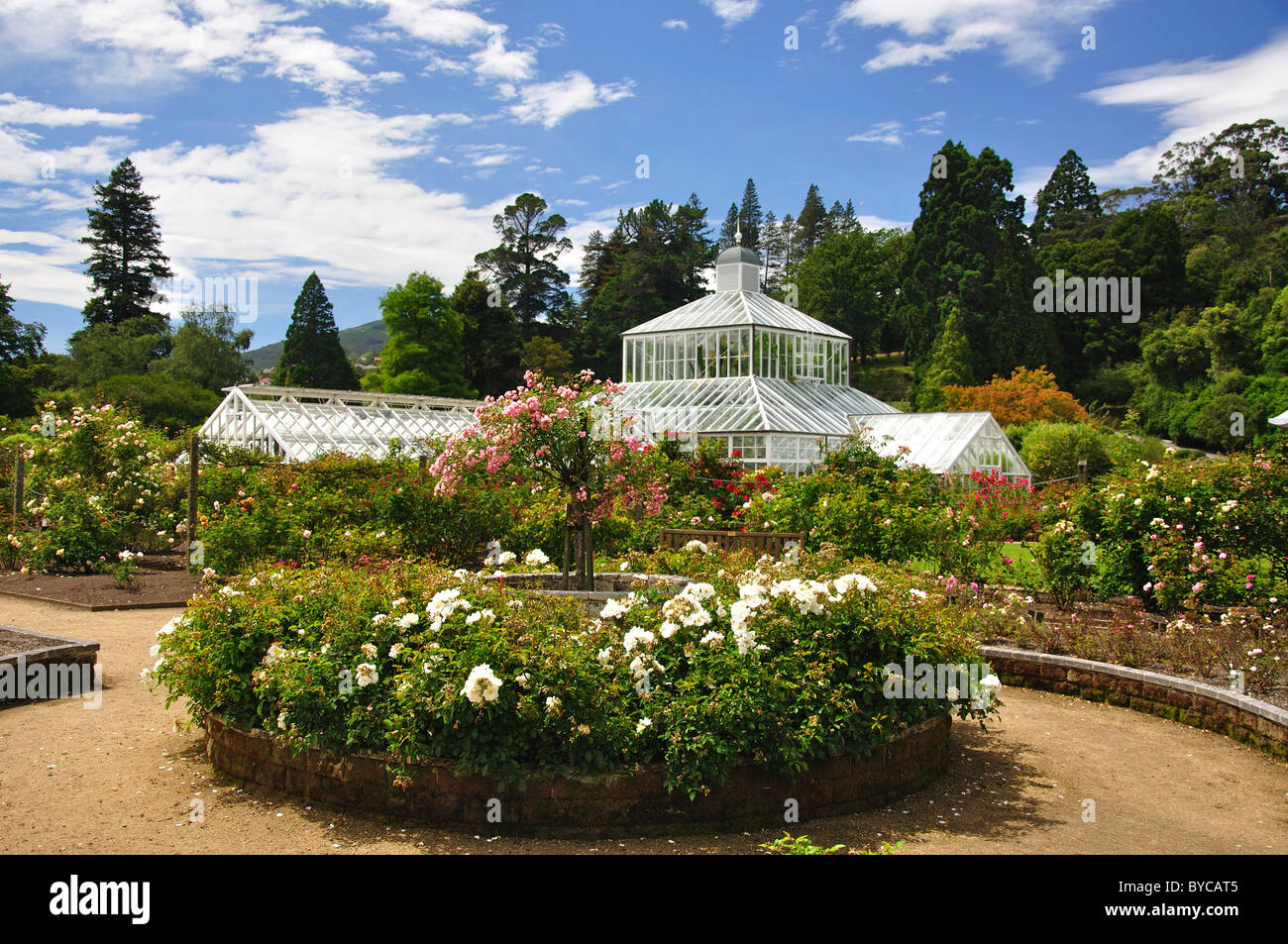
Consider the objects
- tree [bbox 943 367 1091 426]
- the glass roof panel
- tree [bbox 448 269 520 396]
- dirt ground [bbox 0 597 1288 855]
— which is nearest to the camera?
dirt ground [bbox 0 597 1288 855]

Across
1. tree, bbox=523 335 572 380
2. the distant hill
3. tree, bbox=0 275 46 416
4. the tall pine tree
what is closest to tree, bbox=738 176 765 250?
the tall pine tree

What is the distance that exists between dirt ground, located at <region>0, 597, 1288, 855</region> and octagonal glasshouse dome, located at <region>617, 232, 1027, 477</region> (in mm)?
18854

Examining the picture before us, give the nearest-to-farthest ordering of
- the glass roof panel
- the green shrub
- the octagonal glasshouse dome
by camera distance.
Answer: the octagonal glasshouse dome, the green shrub, the glass roof panel

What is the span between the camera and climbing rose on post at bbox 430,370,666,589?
7539 mm

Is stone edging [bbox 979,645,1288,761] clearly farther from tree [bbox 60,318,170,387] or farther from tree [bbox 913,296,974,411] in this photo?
tree [bbox 60,318,170,387]

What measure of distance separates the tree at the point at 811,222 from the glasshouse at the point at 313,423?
56.8m

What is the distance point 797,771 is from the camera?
4637mm

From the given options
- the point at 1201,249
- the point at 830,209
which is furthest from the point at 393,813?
the point at 830,209

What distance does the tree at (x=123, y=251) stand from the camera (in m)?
47.3

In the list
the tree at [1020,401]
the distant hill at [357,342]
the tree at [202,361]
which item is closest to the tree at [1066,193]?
the tree at [1020,401]

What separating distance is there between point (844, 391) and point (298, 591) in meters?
27.8

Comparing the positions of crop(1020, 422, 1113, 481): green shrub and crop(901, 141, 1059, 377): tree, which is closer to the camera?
crop(1020, 422, 1113, 481): green shrub
